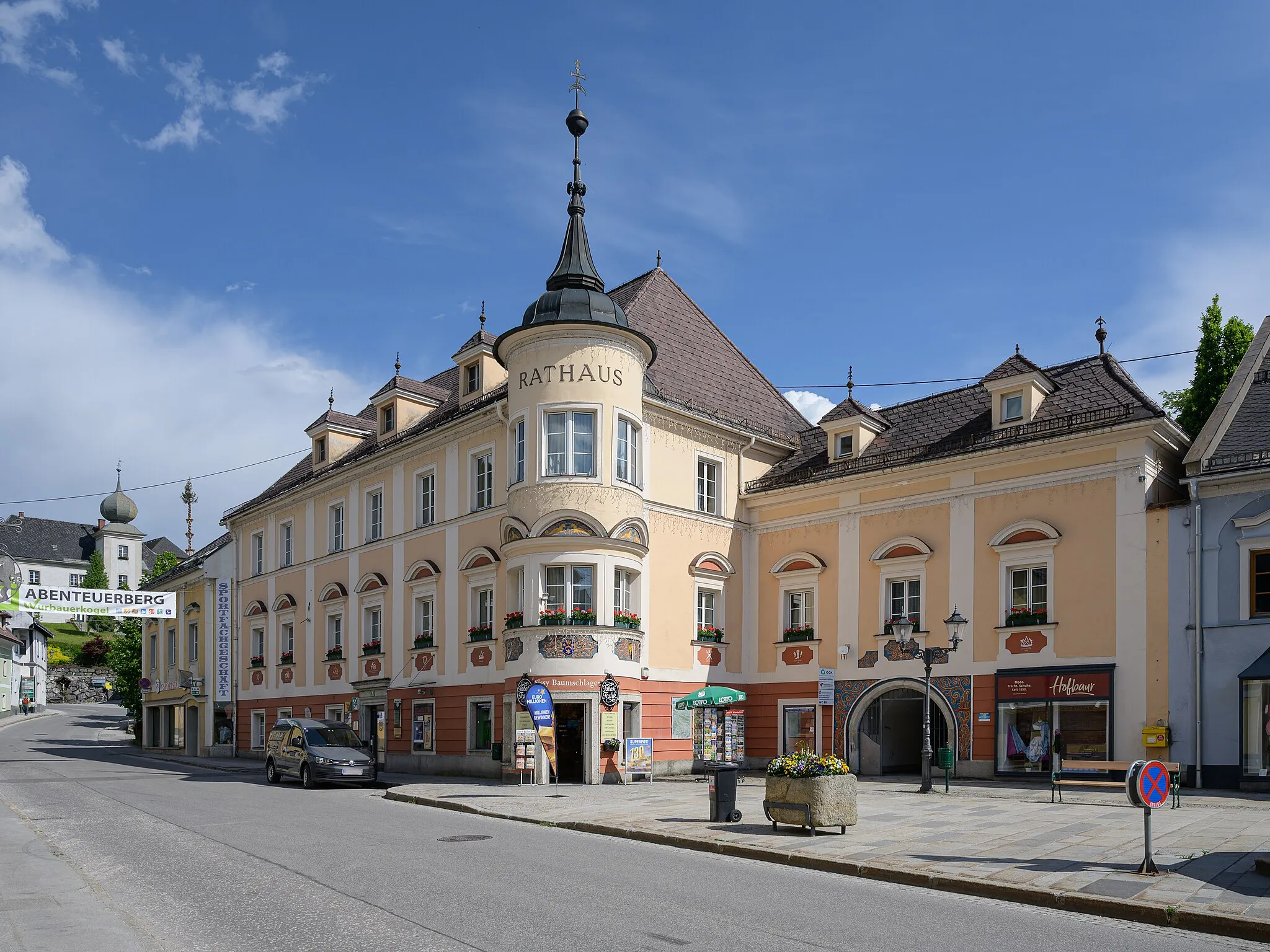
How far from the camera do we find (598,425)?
2923cm

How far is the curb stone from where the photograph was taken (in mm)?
10227

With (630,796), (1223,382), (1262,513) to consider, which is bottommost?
(630,796)

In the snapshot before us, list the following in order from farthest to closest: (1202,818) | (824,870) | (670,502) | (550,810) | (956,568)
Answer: (670,502), (956,568), (550,810), (1202,818), (824,870)

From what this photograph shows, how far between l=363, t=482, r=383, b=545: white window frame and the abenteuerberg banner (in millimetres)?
10293

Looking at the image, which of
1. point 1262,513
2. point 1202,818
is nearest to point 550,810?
point 1202,818

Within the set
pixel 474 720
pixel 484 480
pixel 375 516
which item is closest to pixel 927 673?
pixel 474 720

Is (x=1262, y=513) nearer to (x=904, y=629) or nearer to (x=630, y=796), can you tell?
(x=904, y=629)

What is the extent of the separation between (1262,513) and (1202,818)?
8.77 m

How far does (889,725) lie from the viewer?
103 ft

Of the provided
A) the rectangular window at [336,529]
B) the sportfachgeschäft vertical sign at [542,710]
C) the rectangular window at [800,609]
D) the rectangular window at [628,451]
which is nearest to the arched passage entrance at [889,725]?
the rectangular window at [800,609]

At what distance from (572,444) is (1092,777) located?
564 inches

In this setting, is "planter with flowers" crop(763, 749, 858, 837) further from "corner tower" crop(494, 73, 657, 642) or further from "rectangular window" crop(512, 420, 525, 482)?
"rectangular window" crop(512, 420, 525, 482)

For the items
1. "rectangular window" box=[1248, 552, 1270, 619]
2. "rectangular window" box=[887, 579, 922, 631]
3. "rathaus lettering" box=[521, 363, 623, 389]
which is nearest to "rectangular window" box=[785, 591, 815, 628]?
"rectangular window" box=[887, 579, 922, 631]

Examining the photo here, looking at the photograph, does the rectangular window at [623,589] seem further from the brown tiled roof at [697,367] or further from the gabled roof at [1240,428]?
the gabled roof at [1240,428]
